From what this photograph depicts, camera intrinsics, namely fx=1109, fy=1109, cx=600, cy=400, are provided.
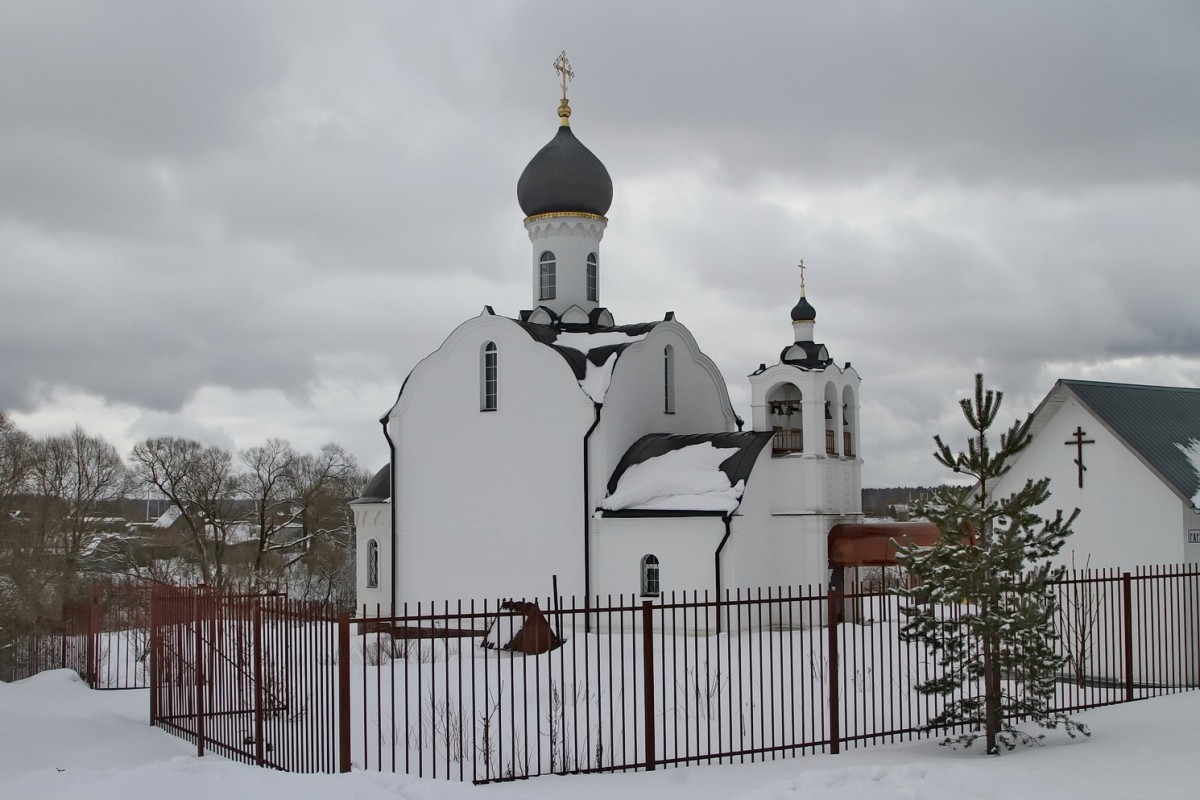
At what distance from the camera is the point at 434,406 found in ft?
79.5

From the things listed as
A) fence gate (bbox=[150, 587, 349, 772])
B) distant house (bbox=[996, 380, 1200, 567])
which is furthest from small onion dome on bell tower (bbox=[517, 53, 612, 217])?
fence gate (bbox=[150, 587, 349, 772])

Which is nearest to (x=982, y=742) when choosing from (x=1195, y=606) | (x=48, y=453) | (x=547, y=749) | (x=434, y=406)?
(x=547, y=749)

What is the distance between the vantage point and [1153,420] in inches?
555

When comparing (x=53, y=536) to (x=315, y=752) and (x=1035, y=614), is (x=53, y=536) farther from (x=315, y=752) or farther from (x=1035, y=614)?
(x=1035, y=614)

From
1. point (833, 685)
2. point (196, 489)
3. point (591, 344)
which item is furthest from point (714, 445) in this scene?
point (196, 489)

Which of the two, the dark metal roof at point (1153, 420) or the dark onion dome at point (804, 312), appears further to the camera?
the dark onion dome at point (804, 312)

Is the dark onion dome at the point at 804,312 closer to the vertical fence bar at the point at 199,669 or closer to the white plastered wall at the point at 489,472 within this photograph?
the white plastered wall at the point at 489,472

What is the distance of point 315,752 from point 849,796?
424 centimetres

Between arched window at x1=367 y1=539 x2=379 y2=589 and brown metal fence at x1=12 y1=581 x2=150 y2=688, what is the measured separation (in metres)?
7.20

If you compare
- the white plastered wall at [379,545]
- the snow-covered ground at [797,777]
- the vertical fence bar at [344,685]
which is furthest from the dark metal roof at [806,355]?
the vertical fence bar at [344,685]

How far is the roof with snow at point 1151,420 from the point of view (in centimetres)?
1331

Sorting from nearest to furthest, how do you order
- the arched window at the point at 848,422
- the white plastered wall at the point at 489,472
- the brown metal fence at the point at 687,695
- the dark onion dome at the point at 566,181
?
the brown metal fence at the point at 687,695 < the white plastered wall at the point at 489,472 < the arched window at the point at 848,422 < the dark onion dome at the point at 566,181

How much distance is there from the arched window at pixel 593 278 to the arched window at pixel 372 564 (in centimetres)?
813

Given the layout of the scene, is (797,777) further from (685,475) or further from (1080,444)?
(685,475)
